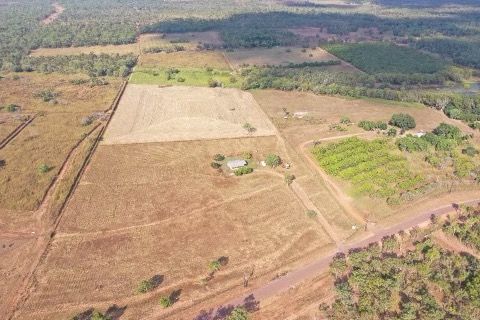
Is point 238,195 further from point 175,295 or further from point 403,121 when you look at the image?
point 403,121

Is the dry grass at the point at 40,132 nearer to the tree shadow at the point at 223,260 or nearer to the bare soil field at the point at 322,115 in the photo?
the tree shadow at the point at 223,260

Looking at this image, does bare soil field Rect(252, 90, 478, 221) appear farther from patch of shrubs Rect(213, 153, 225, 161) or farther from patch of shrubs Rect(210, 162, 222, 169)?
patch of shrubs Rect(210, 162, 222, 169)

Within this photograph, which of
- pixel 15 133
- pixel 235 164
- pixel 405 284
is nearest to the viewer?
pixel 405 284

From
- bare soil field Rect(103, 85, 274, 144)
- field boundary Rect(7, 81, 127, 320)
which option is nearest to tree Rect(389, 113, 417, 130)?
bare soil field Rect(103, 85, 274, 144)

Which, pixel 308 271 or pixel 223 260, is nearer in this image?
pixel 308 271

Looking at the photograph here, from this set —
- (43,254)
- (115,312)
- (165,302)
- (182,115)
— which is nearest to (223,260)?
(165,302)

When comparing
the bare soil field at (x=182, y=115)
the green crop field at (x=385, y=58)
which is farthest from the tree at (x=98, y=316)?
the green crop field at (x=385, y=58)

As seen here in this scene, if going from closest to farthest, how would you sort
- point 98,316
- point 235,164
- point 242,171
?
point 98,316
point 242,171
point 235,164

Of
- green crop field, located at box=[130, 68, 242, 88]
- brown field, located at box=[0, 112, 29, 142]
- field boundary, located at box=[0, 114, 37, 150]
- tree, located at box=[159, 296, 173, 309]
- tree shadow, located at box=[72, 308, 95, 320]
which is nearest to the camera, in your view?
tree shadow, located at box=[72, 308, 95, 320]
